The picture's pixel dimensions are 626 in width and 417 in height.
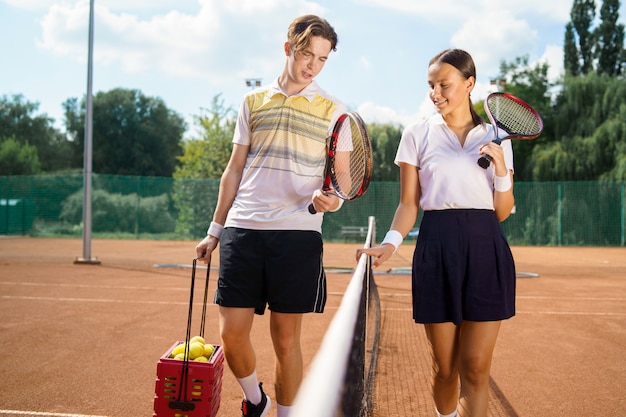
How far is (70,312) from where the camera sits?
7.09 metres

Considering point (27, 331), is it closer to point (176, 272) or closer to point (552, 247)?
point (176, 272)

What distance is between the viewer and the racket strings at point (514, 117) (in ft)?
9.78

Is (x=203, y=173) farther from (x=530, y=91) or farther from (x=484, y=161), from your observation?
(x=484, y=161)

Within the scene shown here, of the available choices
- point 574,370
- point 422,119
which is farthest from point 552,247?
point 422,119

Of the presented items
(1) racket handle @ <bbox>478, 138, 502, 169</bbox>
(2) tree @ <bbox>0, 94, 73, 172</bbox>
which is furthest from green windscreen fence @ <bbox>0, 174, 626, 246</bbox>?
(2) tree @ <bbox>0, 94, 73, 172</bbox>

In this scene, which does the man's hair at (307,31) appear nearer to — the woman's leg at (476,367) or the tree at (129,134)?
the woman's leg at (476,367)

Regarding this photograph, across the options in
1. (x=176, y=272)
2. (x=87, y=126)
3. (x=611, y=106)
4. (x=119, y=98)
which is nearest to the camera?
(x=176, y=272)

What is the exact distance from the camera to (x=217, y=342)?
5.58 metres

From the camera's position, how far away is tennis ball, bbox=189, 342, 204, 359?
313 cm

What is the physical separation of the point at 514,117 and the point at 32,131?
188 ft

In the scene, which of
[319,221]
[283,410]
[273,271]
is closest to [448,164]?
[319,221]

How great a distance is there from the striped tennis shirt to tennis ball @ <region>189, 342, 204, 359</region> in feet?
2.17

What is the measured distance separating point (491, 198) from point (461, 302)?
473 millimetres

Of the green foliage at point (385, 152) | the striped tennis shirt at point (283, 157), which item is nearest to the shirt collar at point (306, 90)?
the striped tennis shirt at point (283, 157)
